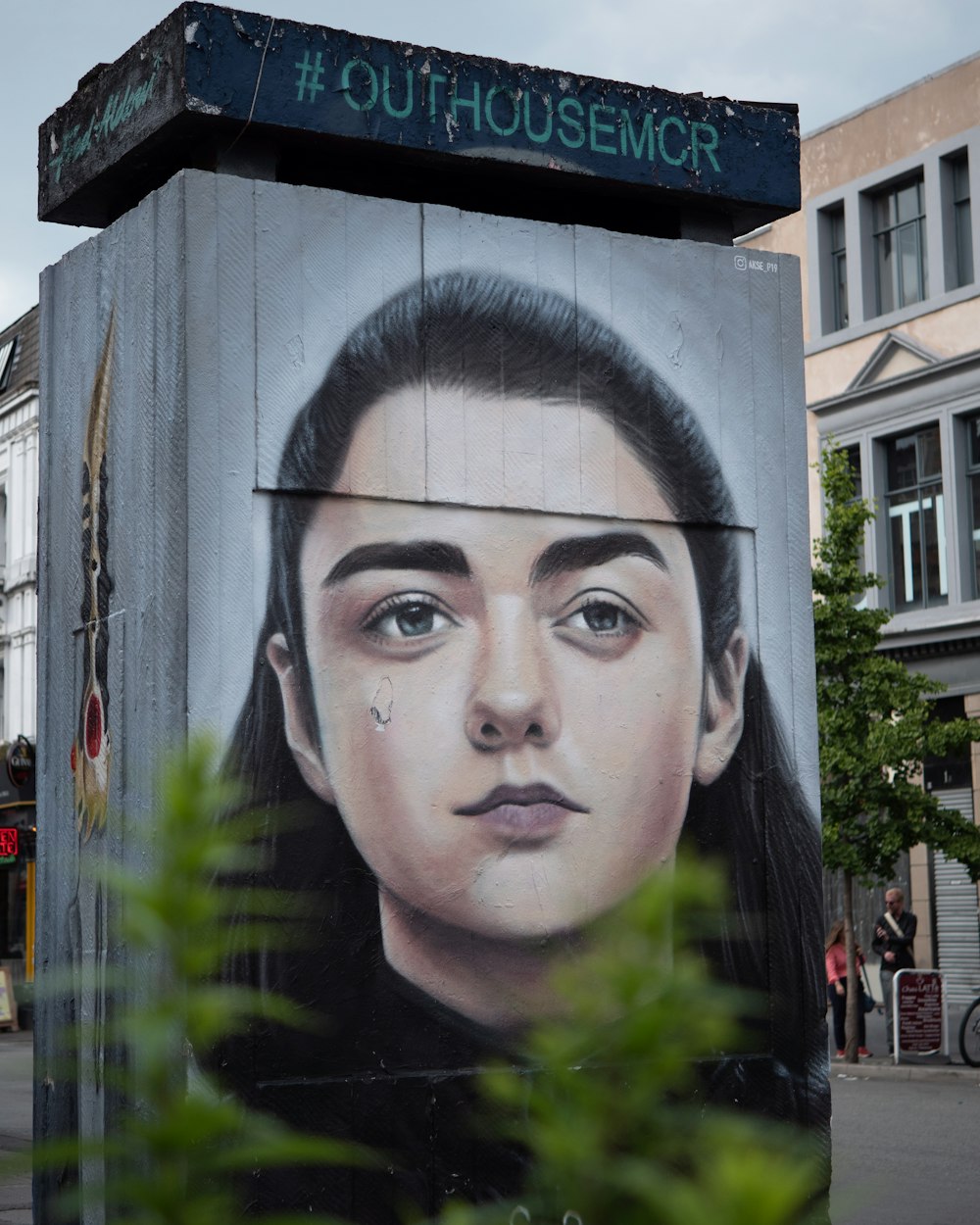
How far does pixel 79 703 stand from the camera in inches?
237

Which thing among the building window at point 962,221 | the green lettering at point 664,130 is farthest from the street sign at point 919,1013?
the green lettering at point 664,130

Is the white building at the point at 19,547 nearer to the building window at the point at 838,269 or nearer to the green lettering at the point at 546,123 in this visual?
the building window at the point at 838,269

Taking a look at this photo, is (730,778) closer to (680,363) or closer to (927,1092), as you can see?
(680,363)

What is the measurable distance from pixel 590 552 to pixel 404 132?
4.63 ft

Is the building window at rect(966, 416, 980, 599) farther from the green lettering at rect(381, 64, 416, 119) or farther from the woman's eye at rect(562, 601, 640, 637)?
the green lettering at rect(381, 64, 416, 119)

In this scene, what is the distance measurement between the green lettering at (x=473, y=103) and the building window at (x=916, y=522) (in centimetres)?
2382

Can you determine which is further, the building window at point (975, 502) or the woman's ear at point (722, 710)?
the building window at point (975, 502)

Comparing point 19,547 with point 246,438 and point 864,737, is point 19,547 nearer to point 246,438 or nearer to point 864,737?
point 864,737

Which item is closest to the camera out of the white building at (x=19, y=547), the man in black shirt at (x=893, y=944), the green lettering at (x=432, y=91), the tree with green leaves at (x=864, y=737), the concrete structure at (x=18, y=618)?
the green lettering at (x=432, y=91)

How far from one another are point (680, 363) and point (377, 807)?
178cm

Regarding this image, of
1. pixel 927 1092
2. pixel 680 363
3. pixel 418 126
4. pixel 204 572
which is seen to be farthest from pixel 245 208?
pixel 927 1092

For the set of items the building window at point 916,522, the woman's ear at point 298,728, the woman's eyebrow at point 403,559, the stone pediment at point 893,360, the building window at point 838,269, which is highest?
the building window at point 838,269

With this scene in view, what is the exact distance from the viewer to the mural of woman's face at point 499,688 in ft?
18.6

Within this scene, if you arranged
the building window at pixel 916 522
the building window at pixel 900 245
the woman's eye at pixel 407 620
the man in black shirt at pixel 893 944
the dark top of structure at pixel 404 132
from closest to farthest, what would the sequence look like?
1. the dark top of structure at pixel 404 132
2. the woman's eye at pixel 407 620
3. the man in black shirt at pixel 893 944
4. the building window at pixel 916 522
5. the building window at pixel 900 245
